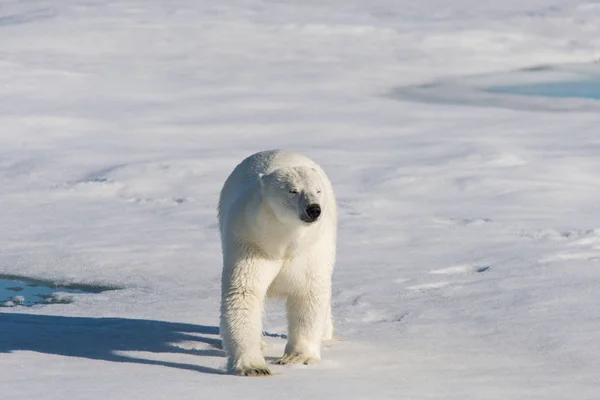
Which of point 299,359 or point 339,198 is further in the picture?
point 339,198

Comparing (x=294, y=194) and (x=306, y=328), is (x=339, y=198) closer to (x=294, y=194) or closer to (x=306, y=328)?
(x=306, y=328)

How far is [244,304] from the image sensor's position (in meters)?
4.06

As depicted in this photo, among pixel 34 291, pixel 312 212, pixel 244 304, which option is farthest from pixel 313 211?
pixel 34 291

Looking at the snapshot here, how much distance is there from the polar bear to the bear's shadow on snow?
0.21 metres

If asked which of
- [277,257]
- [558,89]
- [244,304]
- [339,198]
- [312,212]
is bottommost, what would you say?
[558,89]

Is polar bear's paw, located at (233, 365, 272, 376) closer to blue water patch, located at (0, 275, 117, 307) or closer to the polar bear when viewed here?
the polar bear

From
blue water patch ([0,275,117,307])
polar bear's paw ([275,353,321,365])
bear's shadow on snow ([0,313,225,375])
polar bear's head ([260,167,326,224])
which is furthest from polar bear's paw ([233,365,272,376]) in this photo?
blue water patch ([0,275,117,307])

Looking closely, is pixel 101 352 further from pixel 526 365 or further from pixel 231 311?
pixel 526 365

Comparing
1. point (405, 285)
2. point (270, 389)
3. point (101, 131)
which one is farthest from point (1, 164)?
point (270, 389)

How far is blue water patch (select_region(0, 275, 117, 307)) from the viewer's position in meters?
5.60

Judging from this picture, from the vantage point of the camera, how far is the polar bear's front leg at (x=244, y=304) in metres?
4.01

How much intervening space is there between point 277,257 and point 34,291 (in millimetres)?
2236

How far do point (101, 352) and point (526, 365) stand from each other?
169 centimetres

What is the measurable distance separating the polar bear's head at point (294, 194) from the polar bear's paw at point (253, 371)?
55cm
